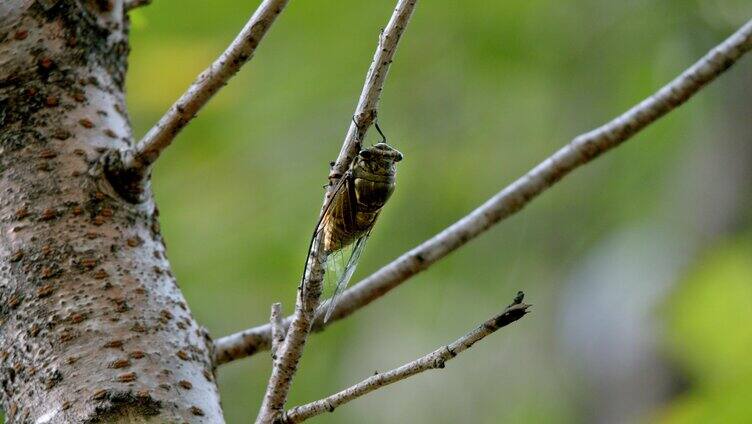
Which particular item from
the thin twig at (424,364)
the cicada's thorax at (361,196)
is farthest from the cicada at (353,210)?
the thin twig at (424,364)

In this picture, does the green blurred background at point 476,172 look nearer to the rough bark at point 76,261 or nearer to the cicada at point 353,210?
the cicada at point 353,210

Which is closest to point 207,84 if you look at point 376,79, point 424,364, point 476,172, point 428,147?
point 376,79

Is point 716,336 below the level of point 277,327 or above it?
above

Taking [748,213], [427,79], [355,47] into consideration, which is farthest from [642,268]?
[355,47]

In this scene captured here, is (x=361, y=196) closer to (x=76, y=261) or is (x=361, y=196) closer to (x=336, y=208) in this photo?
(x=336, y=208)

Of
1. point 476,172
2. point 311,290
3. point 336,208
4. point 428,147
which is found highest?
point 428,147

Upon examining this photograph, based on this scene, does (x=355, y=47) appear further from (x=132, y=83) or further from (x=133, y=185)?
(x=133, y=185)
